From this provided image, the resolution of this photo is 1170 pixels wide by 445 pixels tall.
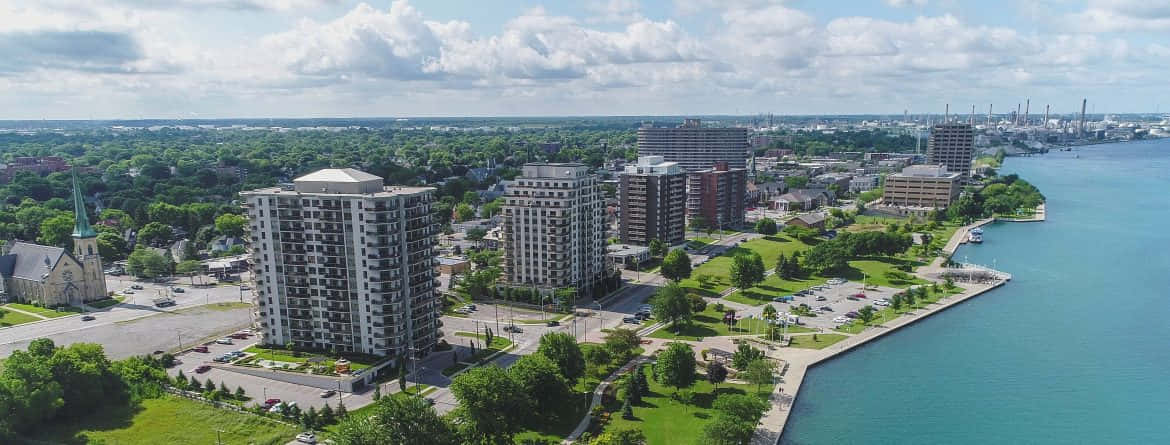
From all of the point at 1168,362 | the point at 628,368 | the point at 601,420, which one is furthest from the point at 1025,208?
the point at 601,420

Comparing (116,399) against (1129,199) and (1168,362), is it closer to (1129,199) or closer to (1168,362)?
(1168,362)

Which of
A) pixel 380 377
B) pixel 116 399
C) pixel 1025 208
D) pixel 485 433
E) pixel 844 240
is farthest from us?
pixel 1025 208

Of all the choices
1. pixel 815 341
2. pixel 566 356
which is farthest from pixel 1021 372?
pixel 566 356

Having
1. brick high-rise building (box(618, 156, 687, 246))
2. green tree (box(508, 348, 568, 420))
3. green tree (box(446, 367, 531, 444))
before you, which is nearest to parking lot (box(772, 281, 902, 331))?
brick high-rise building (box(618, 156, 687, 246))

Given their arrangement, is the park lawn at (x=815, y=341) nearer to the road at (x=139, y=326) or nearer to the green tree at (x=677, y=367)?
the green tree at (x=677, y=367)

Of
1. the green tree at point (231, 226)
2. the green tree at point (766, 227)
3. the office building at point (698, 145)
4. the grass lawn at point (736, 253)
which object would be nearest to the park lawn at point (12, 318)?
the green tree at point (231, 226)

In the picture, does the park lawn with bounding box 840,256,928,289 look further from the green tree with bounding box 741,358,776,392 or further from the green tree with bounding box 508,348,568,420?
the green tree with bounding box 508,348,568,420

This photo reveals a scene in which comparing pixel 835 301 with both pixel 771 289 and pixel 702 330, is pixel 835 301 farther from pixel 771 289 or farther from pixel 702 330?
pixel 702 330
